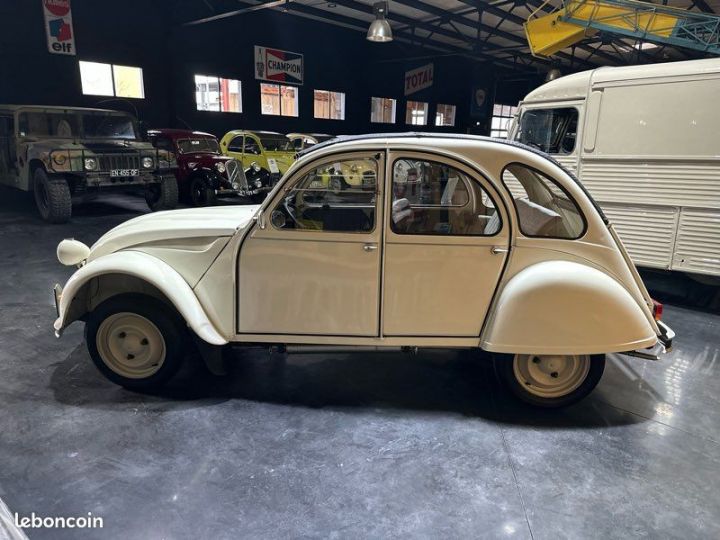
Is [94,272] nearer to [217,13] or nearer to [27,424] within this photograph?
[27,424]

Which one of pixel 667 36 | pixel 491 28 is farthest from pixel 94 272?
pixel 491 28

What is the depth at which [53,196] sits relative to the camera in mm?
8062

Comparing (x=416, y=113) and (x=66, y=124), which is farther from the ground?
(x=416, y=113)

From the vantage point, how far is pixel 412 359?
3920 mm

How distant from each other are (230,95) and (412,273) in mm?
14649

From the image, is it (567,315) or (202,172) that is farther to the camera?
(202,172)

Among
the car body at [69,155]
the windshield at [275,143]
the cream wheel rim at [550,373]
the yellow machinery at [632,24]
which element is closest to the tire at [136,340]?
the cream wheel rim at [550,373]

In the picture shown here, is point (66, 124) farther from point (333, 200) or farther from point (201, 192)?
point (333, 200)

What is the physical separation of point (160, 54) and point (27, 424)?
1371 centimetres

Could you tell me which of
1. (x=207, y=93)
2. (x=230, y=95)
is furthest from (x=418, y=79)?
(x=207, y=93)

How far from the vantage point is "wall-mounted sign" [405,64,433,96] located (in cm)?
2075

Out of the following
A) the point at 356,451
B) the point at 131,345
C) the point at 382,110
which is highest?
the point at 382,110

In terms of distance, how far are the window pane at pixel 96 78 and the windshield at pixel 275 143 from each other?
16.7 feet

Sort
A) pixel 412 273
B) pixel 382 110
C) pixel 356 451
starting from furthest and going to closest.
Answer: pixel 382 110, pixel 412 273, pixel 356 451
